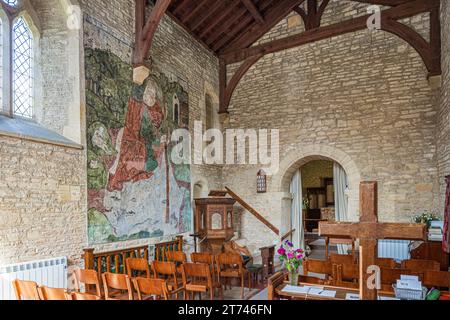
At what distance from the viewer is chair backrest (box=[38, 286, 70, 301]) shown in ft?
8.63

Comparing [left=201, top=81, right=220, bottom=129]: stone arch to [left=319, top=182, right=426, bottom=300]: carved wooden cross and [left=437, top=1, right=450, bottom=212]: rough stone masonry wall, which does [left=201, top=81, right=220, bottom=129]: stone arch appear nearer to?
[left=437, top=1, right=450, bottom=212]: rough stone masonry wall

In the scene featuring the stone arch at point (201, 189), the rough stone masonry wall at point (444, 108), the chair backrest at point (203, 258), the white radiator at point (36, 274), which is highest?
the rough stone masonry wall at point (444, 108)

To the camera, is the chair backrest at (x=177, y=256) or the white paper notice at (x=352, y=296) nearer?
the white paper notice at (x=352, y=296)

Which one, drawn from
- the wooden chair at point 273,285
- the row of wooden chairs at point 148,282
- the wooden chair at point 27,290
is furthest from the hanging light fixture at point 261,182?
the wooden chair at point 27,290

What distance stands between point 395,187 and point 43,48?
23.3 ft

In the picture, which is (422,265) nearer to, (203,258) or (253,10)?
(203,258)

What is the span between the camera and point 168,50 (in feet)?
23.6

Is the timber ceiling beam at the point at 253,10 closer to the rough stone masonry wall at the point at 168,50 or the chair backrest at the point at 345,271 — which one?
A: the rough stone masonry wall at the point at 168,50

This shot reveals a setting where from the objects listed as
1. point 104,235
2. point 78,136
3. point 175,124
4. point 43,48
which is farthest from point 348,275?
point 43,48

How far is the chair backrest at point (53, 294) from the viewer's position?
2.63m

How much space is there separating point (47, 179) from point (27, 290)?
176 cm

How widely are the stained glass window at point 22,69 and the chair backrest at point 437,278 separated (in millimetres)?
5388

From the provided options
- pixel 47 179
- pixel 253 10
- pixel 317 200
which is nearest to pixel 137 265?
pixel 47 179

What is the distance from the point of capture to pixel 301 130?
827 cm
